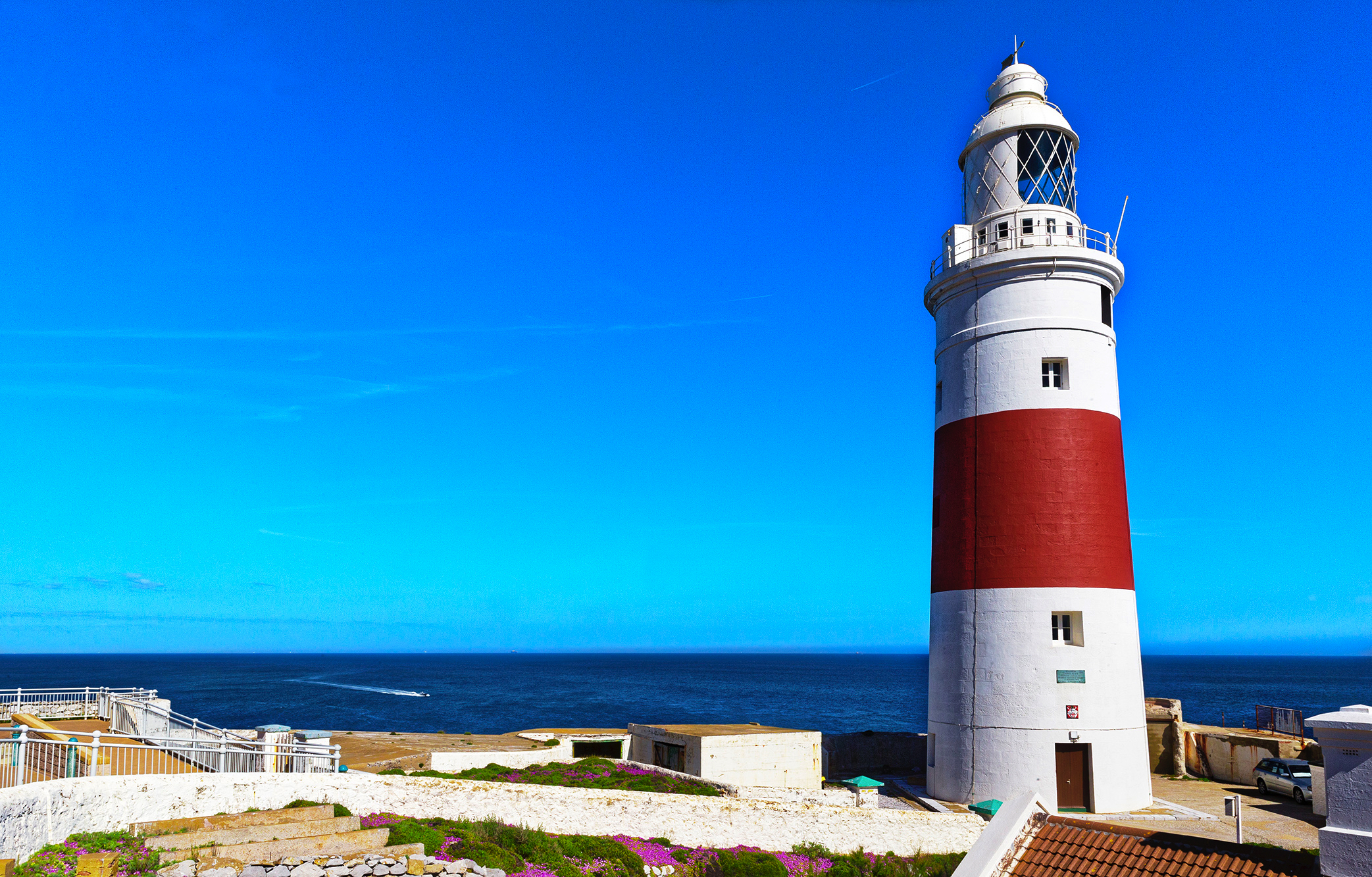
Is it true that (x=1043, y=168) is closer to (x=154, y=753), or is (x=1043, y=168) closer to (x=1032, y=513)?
(x=1032, y=513)

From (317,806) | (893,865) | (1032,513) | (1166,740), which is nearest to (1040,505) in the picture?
(1032,513)

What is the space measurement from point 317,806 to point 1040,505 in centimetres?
1684

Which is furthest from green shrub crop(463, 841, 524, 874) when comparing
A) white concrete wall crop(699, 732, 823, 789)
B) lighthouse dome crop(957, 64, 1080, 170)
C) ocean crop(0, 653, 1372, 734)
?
ocean crop(0, 653, 1372, 734)

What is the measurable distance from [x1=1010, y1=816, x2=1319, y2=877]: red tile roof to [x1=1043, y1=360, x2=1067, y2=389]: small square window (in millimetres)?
14036

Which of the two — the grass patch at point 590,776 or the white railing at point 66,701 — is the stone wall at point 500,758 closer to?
the grass patch at point 590,776

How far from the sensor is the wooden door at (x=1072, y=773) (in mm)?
21391

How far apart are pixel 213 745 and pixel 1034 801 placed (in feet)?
45.7

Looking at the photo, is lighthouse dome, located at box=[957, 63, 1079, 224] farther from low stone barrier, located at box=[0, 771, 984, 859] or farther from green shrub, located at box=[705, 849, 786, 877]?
green shrub, located at box=[705, 849, 786, 877]

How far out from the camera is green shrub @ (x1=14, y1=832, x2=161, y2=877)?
11.7 metres

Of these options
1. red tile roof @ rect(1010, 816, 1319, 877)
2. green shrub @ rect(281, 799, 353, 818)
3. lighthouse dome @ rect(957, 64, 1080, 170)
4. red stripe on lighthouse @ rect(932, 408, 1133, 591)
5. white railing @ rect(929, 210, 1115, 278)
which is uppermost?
lighthouse dome @ rect(957, 64, 1080, 170)

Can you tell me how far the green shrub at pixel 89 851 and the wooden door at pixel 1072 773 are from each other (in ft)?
60.5

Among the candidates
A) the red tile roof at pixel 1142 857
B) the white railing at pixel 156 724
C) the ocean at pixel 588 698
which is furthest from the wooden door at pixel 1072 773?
the ocean at pixel 588 698

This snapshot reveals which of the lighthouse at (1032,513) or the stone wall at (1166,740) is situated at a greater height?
the lighthouse at (1032,513)

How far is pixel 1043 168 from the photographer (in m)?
24.6
